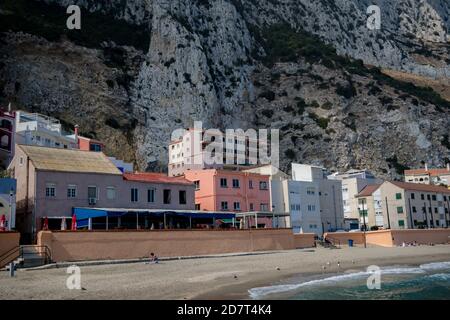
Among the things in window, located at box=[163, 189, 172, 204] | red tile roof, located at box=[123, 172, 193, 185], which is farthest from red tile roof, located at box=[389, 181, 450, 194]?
window, located at box=[163, 189, 172, 204]

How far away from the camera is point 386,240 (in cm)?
5997

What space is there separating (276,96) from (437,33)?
111504mm

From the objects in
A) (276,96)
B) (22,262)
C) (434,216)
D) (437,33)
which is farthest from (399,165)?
(437,33)

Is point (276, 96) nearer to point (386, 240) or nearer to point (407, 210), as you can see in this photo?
point (407, 210)

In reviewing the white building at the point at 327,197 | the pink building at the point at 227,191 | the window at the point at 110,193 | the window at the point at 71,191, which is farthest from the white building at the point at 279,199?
the window at the point at 71,191

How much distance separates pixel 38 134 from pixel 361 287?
4937 centimetres

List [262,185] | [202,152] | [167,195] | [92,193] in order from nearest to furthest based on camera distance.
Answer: [92,193]
[167,195]
[262,185]
[202,152]

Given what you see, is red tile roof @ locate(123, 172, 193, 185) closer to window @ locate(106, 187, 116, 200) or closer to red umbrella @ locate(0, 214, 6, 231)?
window @ locate(106, 187, 116, 200)

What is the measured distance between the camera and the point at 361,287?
27.2 metres

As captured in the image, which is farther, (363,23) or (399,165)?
(363,23)

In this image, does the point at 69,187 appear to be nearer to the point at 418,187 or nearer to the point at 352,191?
the point at 352,191

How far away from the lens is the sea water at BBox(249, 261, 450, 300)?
23.9 metres

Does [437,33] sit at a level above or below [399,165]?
above

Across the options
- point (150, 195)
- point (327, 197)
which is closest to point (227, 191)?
point (150, 195)
